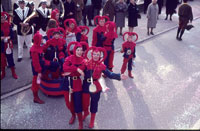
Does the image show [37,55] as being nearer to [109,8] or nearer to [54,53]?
[54,53]

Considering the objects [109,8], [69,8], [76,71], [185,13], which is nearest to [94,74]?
[76,71]

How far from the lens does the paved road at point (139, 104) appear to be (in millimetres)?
4891

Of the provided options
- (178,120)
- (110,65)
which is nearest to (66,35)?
(110,65)

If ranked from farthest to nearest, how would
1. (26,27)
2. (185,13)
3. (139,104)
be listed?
(185,13)
(26,27)
(139,104)

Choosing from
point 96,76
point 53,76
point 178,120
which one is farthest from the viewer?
point 53,76

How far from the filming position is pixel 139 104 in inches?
221

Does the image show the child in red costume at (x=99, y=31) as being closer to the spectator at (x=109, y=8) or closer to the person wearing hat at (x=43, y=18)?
the person wearing hat at (x=43, y=18)

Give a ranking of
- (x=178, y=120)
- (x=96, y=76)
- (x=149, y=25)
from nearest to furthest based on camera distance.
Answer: (x=96, y=76) → (x=178, y=120) → (x=149, y=25)

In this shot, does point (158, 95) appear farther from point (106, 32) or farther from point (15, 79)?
point (15, 79)

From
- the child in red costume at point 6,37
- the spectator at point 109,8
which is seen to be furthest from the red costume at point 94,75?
the spectator at point 109,8

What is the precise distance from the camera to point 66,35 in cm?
596

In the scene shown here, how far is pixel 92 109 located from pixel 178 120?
1982 millimetres

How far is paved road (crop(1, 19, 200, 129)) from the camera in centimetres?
489

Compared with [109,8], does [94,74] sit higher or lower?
lower
